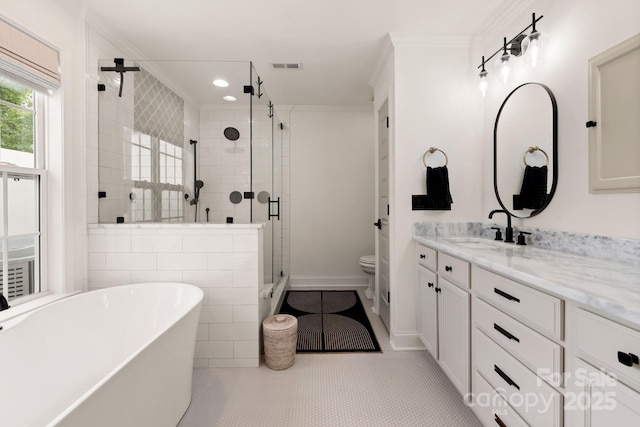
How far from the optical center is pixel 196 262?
2066 mm

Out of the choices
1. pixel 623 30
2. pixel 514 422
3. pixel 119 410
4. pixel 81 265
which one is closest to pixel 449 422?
pixel 514 422

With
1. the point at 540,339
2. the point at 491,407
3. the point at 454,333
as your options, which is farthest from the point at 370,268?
the point at 540,339

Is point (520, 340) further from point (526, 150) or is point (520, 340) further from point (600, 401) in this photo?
point (526, 150)

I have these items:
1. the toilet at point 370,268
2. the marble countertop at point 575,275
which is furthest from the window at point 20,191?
the toilet at point 370,268

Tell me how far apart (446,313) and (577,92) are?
1.42m

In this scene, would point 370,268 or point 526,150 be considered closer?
point 526,150

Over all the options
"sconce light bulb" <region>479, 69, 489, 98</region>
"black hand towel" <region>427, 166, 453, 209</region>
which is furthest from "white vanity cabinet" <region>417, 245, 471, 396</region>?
"sconce light bulb" <region>479, 69, 489, 98</region>

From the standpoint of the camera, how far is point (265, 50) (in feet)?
8.30

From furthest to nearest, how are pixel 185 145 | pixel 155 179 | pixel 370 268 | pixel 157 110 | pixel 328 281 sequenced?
1. pixel 328 281
2. pixel 370 268
3. pixel 185 145
4. pixel 157 110
5. pixel 155 179

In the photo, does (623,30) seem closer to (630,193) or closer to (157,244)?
(630,193)

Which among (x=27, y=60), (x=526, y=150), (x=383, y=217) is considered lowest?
(x=383, y=217)

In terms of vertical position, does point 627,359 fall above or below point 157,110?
below

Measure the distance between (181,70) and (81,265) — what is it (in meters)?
1.79

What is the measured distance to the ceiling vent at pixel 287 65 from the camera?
8.98ft
